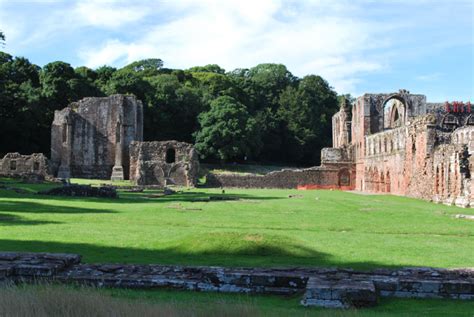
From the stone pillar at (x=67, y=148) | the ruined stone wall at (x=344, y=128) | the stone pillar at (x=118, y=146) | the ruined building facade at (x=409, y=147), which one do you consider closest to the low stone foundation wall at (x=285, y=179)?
the ruined building facade at (x=409, y=147)

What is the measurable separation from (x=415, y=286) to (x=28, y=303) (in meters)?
4.61

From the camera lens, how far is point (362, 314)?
5730 millimetres

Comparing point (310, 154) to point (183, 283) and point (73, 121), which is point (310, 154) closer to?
point (73, 121)

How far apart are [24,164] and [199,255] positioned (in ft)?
128

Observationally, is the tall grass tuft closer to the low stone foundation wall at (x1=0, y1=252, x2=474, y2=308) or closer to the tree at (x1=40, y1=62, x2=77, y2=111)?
the low stone foundation wall at (x1=0, y1=252, x2=474, y2=308)

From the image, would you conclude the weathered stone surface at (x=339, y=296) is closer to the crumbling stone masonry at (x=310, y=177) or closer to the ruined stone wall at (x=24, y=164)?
the ruined stone wall at (x=24, y=164)

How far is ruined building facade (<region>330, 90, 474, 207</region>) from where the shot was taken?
91.1ft

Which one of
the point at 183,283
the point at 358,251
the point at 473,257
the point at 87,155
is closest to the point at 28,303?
the point at 183,283

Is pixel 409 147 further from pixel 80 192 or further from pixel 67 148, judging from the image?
pixel 67 148

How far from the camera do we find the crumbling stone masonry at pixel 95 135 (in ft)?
164

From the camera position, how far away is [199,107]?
68938 millimetres

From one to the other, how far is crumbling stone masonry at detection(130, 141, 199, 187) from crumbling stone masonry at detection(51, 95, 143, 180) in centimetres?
284

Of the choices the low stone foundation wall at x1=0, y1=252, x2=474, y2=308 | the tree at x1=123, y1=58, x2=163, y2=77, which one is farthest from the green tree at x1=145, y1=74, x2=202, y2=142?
the low stone foundation wall at x1=0, y1=252, x2=474, y2=308

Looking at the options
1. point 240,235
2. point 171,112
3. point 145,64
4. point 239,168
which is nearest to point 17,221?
point 240,235
